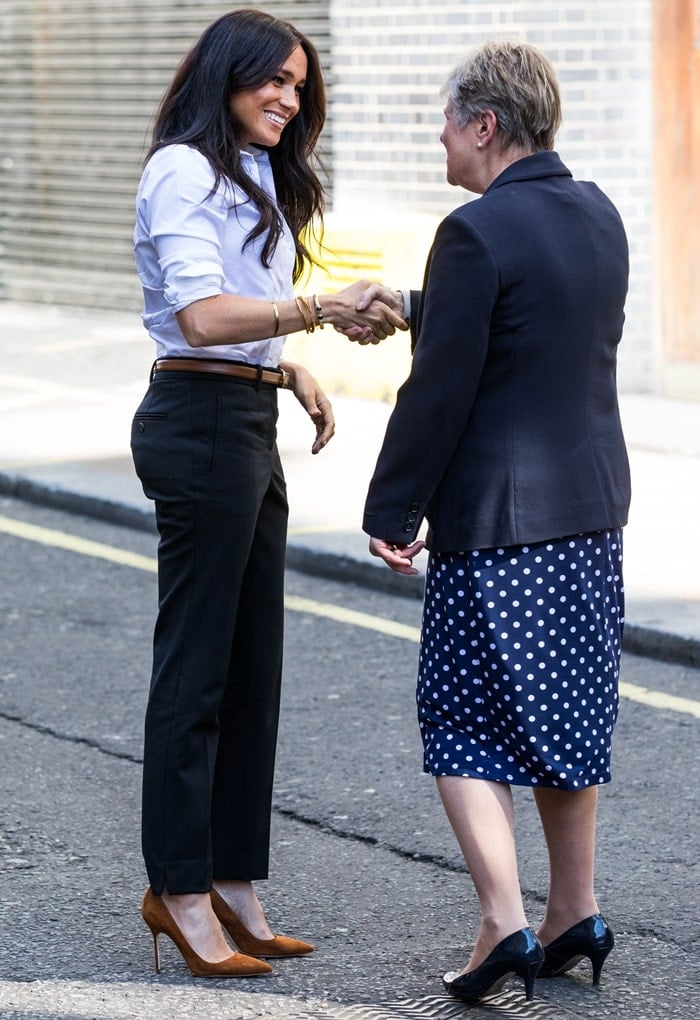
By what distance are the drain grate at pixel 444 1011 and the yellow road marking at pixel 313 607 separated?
228 cm

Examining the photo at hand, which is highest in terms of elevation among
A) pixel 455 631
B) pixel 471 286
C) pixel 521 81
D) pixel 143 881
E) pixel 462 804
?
pixel 521 81

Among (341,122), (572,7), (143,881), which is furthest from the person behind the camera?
(341,122)

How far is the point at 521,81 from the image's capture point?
355 cm

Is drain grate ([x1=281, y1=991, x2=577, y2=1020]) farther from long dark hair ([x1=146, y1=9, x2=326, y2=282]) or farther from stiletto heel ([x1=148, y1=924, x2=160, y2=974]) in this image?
long dark hair ([x1=146, y1=9, x2=326, y2=282])

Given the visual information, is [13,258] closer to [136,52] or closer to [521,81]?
[136,52]

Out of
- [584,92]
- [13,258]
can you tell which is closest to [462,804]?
[584,92]

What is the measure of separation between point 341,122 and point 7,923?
9.18 metres

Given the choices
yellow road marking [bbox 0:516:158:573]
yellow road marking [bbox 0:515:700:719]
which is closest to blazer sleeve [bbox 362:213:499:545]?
yellow road marking [bbox 0:515:700:719]

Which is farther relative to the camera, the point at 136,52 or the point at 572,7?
the point at 136,52

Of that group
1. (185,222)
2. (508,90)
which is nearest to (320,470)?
(185,222)

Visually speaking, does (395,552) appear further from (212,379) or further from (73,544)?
(73,544)

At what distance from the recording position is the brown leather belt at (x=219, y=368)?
3754 millimetres

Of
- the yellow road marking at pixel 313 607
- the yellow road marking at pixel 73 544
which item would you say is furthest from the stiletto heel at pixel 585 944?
the yellow road marking at pixel 73 544

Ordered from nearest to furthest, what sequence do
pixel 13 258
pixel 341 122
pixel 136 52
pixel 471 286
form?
pixel 471 286 → pixel 341 122 → pixel 136 52 → pixel 13 258
